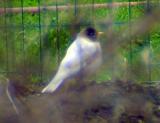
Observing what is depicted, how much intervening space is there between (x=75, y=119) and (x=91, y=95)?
0.06 m

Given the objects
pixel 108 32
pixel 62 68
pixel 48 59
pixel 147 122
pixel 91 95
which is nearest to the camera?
pixel 108 32

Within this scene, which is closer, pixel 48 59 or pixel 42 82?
pixel 48 59

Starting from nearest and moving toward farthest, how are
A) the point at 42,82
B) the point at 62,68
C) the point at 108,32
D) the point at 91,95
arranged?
the point at 108,32, the point at 91,95, the point at 42,82, the point at 62,68

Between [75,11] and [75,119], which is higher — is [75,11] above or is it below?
above

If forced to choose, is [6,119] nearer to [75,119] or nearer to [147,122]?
[75,119]

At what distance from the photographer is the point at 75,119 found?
1.18 meters

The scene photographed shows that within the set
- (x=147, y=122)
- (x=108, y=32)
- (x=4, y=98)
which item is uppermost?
(x=108, y=32)

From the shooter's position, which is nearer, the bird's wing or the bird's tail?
the bird's tail

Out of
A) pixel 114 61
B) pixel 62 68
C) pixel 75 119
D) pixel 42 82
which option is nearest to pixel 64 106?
pixel 75 119

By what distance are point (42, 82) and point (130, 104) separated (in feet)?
7.48

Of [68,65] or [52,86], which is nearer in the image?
[52,86]

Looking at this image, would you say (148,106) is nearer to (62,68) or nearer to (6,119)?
(6,119)

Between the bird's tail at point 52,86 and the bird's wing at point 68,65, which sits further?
the bird's wing at point 68,65

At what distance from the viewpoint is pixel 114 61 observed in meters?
1.08
